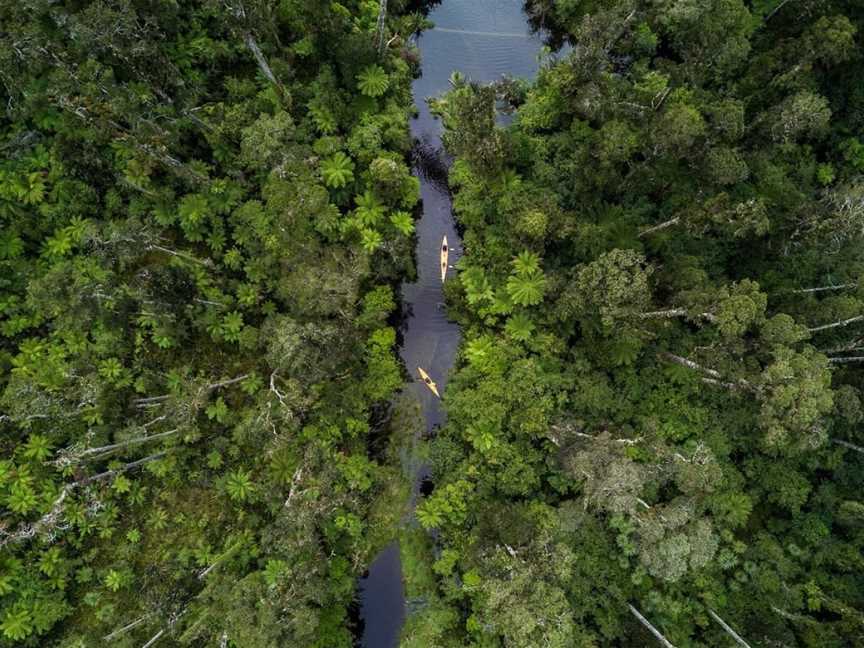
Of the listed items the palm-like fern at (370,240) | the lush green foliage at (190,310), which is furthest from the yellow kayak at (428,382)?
the palm-like fern at (370,240)

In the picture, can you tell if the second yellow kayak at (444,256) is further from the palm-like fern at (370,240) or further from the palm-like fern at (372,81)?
the palm-like fern at (372,81)

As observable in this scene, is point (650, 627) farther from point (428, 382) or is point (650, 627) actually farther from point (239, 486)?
point (239, 486)

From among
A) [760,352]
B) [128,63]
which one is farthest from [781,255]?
[128,63]

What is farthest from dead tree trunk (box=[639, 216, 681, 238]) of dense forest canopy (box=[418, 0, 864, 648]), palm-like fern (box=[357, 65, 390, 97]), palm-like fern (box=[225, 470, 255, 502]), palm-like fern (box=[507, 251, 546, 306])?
palm-like fern (box=[225, 470, 255, 502])

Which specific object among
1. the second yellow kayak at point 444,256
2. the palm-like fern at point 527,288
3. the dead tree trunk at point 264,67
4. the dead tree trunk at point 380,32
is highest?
the dead tree trunk at point 380,32

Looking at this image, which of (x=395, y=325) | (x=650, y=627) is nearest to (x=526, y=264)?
(x=395, y=325)
